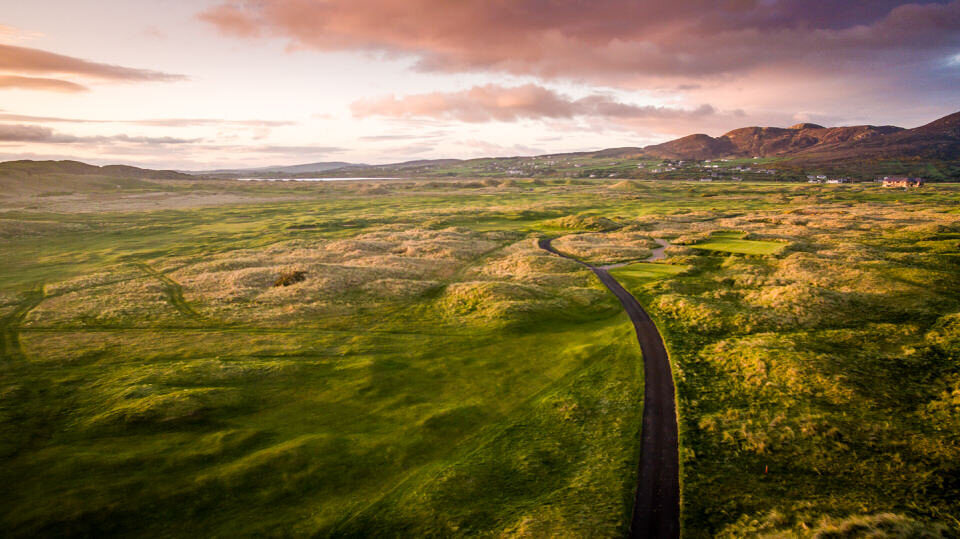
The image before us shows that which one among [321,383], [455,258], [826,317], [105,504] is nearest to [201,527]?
[105,504]

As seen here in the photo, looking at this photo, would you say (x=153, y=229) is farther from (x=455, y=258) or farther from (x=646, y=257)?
(x=646, y=257)

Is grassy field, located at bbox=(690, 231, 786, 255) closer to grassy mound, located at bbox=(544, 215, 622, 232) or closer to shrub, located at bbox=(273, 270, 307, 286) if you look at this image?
grassy mound, located at bbox=(544, 215, 622, 232)

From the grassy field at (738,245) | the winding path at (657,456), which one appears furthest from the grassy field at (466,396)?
the grassy field at (738,245)

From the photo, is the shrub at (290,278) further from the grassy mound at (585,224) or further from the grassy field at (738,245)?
the grassy mound at (585,224)

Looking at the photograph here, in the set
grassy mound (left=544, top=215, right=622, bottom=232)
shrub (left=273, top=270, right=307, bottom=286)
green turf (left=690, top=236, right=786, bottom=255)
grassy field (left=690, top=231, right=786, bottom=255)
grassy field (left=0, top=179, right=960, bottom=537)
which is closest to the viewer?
grassy field (left=0, top=179, right=960, bottom=537)

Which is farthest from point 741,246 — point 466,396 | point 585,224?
point 466,396

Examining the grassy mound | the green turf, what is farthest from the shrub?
the grassy mound
